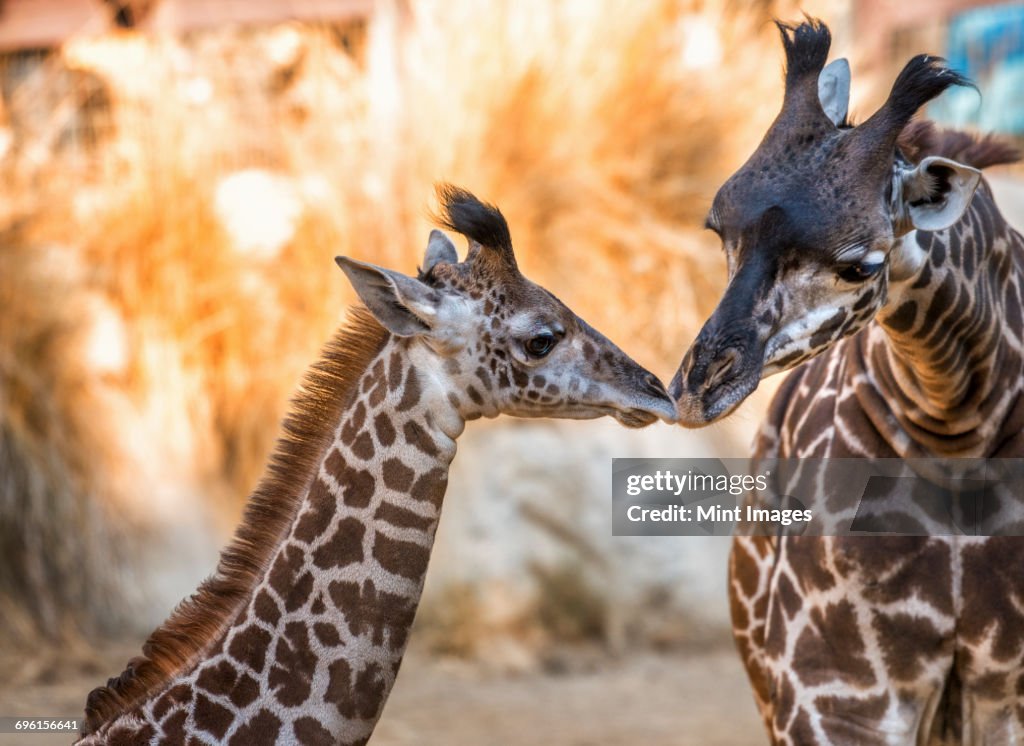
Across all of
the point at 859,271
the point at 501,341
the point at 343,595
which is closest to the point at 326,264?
the point at 501,341

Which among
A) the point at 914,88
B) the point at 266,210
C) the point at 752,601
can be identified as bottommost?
the point at 752,601

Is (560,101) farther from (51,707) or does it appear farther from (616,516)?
(51,707)

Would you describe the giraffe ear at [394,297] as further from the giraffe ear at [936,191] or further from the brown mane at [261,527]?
the giraffe ear at [936,191]

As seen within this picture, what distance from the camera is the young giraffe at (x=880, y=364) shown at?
3.47m

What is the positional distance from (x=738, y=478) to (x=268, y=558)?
2123 mm

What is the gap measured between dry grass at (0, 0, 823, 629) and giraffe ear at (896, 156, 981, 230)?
527cm

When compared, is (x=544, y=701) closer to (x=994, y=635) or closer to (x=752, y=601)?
(x=752, y=601)

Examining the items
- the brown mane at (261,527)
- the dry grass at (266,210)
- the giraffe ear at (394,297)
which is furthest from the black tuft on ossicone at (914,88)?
the dry grass at (266,210)

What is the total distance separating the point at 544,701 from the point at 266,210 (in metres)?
3.76

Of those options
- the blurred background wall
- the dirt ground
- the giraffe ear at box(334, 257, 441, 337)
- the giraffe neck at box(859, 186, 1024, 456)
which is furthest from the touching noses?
the blurred background wall

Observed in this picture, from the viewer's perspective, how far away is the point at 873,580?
149 inches

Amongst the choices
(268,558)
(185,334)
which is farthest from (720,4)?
(268,558)

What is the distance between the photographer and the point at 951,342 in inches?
147

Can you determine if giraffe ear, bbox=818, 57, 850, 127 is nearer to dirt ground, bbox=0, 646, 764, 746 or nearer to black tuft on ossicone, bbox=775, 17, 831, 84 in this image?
black tuft on ossicone, bbox=775, 17, 831, 84
